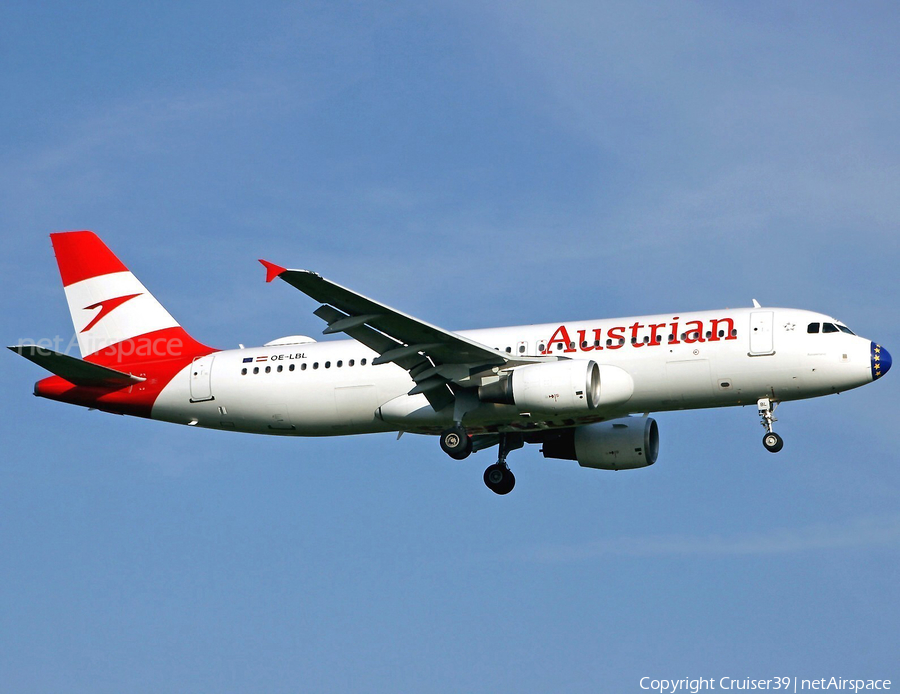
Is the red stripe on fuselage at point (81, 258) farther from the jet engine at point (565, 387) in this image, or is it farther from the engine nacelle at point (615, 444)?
the engine nacelle at point (615, 444)

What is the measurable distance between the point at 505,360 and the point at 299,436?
25.5 feet

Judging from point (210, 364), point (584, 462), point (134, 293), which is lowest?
point (584, 462)

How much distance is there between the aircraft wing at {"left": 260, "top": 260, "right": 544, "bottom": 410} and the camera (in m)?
34.3

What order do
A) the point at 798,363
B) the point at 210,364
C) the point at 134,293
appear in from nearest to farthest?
the point at 798,363 → the point at 210,364 → the point at 134,293

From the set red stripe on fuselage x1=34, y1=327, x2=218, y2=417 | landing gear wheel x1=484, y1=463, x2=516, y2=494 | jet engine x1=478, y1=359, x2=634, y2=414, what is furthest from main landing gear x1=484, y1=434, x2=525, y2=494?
red stripe on fuselage x1=34, y1=327, x2=218, y2=417

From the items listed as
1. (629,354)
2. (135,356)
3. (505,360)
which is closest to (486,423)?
(505,360)

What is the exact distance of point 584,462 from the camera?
42062 mm

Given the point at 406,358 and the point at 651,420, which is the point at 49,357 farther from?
the point at 651,420

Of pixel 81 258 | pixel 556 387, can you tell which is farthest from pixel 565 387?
pixel 81 258

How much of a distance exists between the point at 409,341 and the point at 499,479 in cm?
731

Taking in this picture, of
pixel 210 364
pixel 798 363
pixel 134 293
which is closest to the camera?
pixel 798 363

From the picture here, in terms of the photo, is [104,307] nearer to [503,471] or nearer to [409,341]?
[409,341]

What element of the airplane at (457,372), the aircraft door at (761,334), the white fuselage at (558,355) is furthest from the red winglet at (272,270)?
the aircraft door at (761,334)

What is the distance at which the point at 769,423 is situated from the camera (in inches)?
1458
